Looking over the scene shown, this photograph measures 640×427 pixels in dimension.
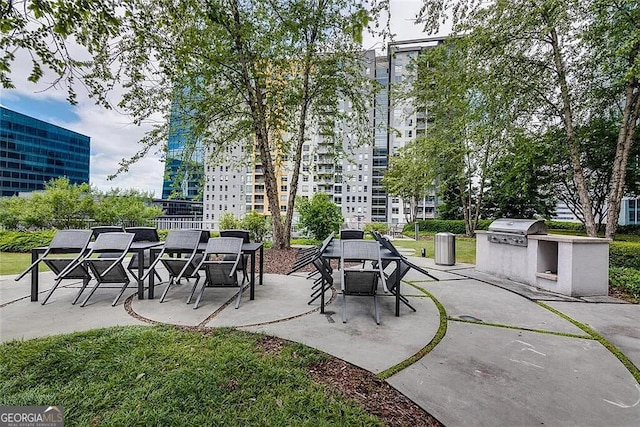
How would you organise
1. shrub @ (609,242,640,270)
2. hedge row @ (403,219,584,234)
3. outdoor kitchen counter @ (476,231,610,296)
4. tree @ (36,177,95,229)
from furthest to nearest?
hedge row @ (403,219,584,234)
tree @ (36,177,95,229)
shrub @ (609,242,640,270)
outdoor kitchen counter @ (476,231,610,296)

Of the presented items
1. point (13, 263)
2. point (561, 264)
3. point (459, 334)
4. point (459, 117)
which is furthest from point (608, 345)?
point (13, 263)

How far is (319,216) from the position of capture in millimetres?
10883

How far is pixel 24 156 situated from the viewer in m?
17.7

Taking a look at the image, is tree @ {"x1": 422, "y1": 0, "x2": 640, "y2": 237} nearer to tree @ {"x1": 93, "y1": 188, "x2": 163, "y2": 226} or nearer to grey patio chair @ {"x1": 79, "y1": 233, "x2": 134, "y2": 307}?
grey patio chair @ {"x1": 79, "y1": 233, "x2": 134, "y2": 307}

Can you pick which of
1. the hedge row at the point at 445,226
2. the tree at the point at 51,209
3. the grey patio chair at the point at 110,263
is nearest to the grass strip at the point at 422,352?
the grey patio chair at the point at 110,263

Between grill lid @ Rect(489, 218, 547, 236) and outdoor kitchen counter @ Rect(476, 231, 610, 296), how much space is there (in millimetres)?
161

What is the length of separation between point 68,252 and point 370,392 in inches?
190

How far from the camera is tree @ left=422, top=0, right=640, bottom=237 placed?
636 cm

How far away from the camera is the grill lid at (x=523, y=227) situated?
548 centimetres

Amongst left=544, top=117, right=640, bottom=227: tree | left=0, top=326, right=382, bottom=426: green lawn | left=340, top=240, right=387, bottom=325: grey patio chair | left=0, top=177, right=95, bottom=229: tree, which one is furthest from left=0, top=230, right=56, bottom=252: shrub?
left=544, top=117, right=640, bottom=227: tree

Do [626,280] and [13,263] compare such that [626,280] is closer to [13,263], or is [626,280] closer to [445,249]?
[445,249]

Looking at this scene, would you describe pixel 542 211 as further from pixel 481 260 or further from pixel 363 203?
pixel 363 203

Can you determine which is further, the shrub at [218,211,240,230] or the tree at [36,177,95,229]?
the shrub at [218,211,240,230]

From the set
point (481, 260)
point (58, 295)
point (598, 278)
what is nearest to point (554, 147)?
point (481, 260)
